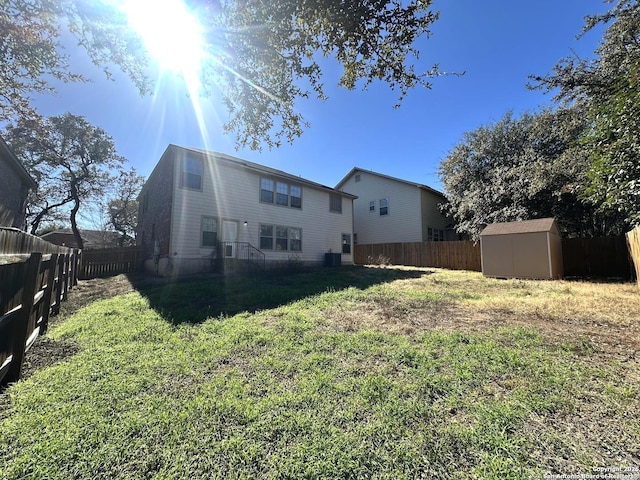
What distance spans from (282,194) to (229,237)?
3821 millimetres

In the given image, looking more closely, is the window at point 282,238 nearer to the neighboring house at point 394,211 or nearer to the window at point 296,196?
the window at point 296,196

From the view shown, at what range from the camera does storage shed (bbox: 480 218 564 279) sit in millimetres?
11016

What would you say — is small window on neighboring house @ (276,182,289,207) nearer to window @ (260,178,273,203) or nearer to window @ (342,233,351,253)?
window @ (260,178,273,203)

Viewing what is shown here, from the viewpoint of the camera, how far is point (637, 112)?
592 centimetres

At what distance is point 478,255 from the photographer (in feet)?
53.8

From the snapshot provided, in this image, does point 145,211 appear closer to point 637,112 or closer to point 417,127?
point 417,127

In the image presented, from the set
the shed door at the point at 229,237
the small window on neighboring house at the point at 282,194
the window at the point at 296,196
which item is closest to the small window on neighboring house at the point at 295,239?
the window at the point at 296,196

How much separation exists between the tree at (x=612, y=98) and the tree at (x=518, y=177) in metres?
3.54

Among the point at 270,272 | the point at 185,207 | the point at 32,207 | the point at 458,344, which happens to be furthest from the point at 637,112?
the point at 32,207

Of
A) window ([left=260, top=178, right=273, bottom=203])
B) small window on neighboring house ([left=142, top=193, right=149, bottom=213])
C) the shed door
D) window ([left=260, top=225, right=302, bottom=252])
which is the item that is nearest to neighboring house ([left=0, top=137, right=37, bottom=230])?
small window on neighboring house ([left=142, top=193, right=149, bottom=213])

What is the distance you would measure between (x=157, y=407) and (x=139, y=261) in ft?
43.7

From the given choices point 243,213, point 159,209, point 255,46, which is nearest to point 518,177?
point 243,213

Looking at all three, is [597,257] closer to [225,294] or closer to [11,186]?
[225,294]

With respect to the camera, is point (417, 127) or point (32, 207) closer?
point (417, 127)
